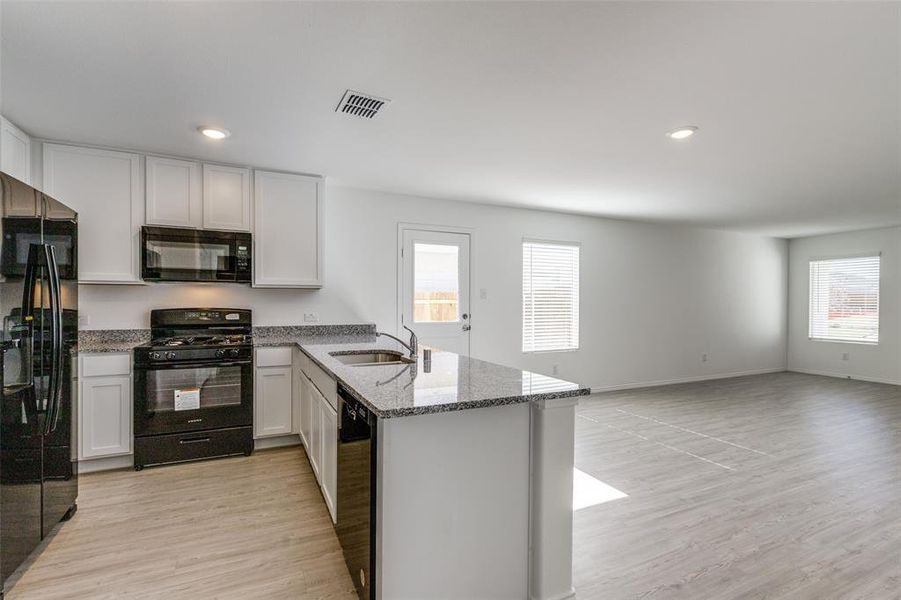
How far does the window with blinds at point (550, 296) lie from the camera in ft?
18.3

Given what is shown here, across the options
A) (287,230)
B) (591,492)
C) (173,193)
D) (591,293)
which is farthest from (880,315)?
(173,193)

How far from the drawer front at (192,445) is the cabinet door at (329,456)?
1.28m

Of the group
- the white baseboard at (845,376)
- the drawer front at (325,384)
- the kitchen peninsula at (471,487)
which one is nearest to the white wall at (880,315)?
the white baseboard at (845,376)

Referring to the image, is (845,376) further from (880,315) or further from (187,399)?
(187,399)

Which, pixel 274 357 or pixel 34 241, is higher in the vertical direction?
pixel 34 241

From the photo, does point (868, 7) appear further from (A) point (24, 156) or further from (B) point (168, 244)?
(A) point (24, 156)

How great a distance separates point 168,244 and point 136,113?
1083mm

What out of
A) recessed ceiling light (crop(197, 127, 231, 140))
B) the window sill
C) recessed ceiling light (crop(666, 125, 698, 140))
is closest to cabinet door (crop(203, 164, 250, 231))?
recessed ceiling light (crop(197, 127, 231, 140))

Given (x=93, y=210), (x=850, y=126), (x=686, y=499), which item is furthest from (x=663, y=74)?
(x=93, y=210)

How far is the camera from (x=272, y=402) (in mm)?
3676

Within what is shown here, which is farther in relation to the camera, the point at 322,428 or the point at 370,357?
the point at 370,357

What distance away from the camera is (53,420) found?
2.27 meters

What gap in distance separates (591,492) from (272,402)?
2598 millimetres

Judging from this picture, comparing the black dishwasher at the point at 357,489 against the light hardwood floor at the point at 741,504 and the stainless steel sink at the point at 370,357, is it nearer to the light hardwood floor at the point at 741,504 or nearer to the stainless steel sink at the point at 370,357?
the stainless steel sink at the point at 370,357
